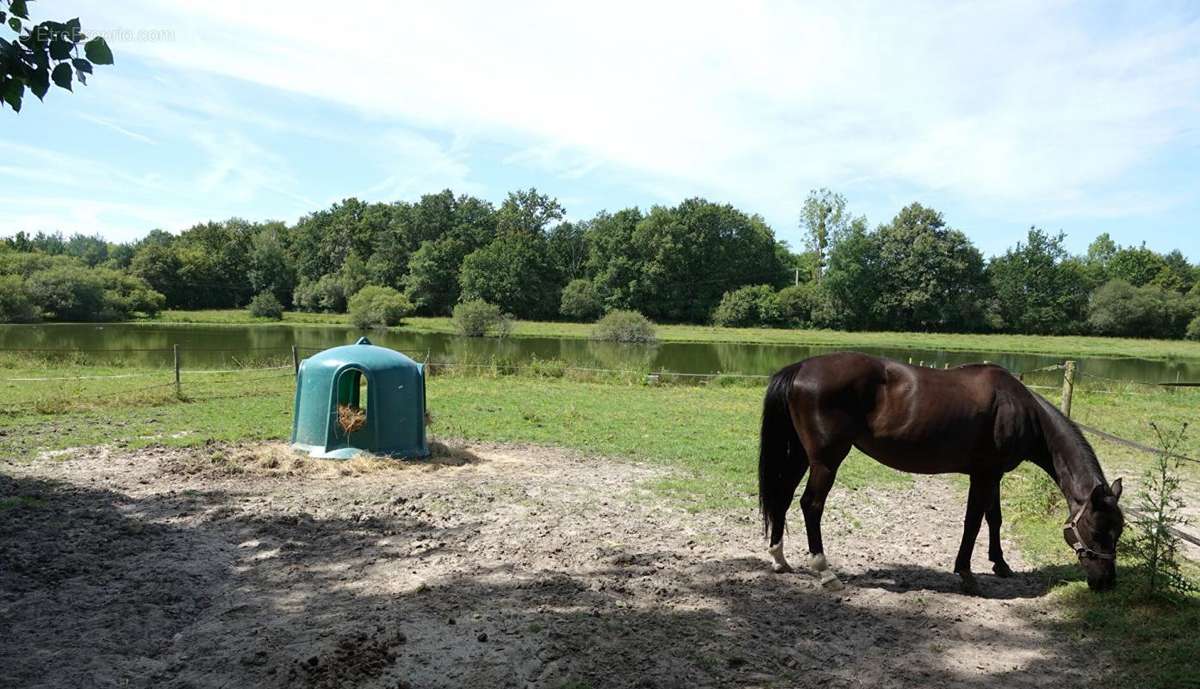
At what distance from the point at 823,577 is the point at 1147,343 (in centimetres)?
6369

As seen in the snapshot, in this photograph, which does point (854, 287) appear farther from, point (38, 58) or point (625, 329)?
point (38, 58)

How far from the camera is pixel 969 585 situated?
5.22 meters

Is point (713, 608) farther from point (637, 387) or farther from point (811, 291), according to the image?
point (811, 291)

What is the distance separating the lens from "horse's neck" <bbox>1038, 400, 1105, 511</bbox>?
16.2 feet

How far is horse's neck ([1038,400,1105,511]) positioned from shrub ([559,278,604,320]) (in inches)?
2555

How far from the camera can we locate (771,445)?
575 cm

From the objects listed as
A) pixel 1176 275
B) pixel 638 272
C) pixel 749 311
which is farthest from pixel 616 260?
pixel 1176 275

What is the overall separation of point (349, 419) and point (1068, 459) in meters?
7.59

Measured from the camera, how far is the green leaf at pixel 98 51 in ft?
11.3

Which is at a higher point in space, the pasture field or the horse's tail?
the horse's tail

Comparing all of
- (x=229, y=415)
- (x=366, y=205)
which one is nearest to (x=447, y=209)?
(x=366, y=205)

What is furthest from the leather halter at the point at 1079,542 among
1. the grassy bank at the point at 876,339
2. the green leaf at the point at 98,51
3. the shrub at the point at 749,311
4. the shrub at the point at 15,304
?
the shrub at the point at 15,304

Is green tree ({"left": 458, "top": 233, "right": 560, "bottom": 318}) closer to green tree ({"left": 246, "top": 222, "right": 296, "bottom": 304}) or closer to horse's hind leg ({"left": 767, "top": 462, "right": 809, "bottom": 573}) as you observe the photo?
green tree ({"left": 246, "top": 222, "right": 296, "bottom": 304})

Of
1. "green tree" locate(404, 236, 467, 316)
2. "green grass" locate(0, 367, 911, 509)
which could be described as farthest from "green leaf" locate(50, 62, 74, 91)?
"green tree" locate(404, 236, 467, 316)
